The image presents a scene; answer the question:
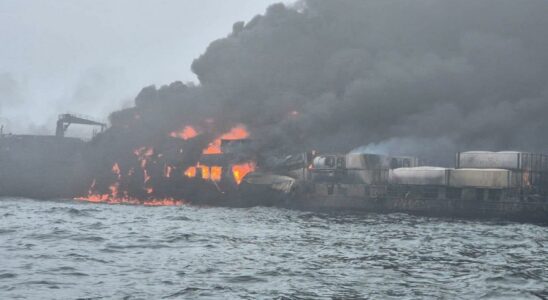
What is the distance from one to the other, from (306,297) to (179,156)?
11249cm

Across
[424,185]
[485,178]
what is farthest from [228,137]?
[485,178]

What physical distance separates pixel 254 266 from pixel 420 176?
238 feet

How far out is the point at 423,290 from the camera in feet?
75.3

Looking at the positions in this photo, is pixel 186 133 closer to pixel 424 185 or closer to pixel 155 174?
pixel 155 174

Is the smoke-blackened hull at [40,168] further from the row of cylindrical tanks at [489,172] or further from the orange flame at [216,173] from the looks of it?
the row of cylindrical tanks at [489,172]

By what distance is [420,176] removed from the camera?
315ft

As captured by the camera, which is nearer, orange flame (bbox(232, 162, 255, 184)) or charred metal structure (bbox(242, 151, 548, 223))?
charred metal structure (bbox(242, 151, 548, 223))

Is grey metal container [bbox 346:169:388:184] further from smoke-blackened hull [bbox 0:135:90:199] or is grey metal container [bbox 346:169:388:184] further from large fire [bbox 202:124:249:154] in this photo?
smoke-blackened hull [bbox 0:135:90:199]

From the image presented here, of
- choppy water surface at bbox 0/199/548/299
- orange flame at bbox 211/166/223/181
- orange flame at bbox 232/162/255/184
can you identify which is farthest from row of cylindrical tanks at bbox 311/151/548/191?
choppy water surface at bbox 0/199/548/299

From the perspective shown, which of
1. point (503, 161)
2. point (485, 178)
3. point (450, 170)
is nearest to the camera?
point (485, 178)

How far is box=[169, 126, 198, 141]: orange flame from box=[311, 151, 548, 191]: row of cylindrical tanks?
137 feet

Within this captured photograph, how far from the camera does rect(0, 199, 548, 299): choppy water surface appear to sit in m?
22.0

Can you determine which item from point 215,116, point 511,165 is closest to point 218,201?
point 215,116

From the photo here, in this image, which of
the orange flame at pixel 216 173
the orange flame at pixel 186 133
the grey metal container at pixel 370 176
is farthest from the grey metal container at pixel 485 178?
the orange flame at pixel 186 133
